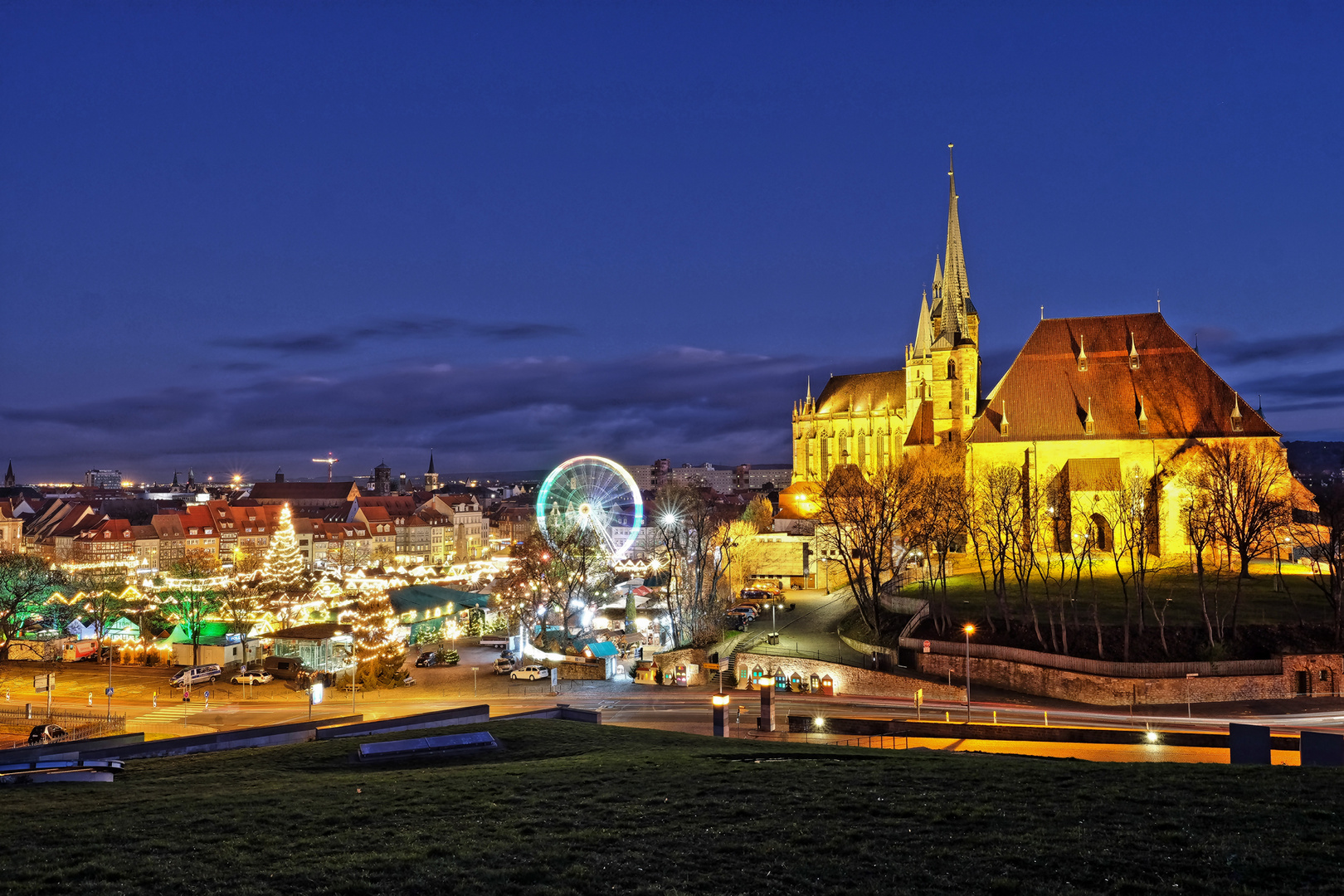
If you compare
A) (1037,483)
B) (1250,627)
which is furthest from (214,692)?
(1037,483)

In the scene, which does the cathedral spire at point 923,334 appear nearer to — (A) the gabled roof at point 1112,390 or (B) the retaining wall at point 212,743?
(A) the gabled roof at point 1112,390

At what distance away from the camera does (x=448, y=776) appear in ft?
61.4

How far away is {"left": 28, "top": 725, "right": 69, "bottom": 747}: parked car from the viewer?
3480cm

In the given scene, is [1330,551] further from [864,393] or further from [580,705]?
[864,393]

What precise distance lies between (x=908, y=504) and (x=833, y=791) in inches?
1968

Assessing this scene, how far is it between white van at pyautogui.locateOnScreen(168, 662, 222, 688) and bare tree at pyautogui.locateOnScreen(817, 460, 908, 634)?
118ft

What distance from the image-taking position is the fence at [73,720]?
36.4 metres

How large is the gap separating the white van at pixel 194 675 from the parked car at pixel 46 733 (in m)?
12.4

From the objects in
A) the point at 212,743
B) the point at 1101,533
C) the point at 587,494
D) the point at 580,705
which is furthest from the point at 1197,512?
the point at 212,743

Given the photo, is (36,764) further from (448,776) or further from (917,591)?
(917,591)

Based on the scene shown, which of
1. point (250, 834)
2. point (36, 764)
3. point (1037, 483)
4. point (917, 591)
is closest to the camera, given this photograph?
point (250, 834)

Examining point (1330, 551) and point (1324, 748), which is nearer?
point (1324, 748)

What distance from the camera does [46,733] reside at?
3500 centimetres

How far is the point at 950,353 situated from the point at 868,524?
32228 mm
